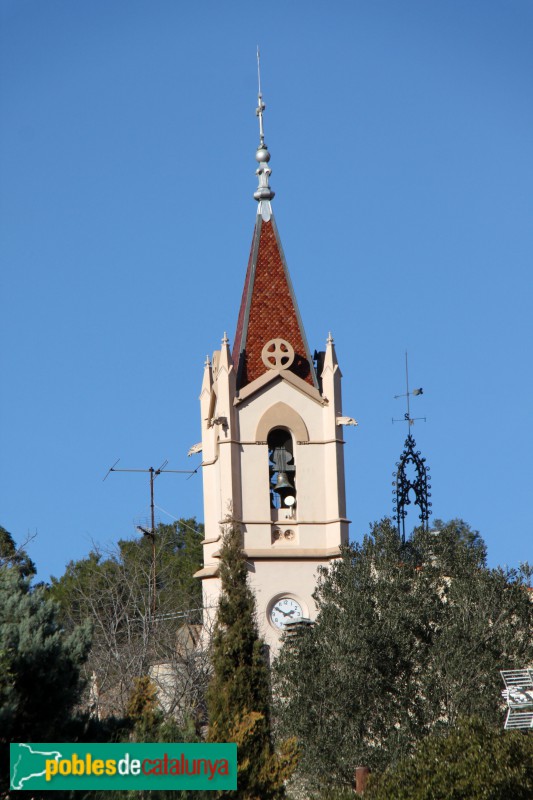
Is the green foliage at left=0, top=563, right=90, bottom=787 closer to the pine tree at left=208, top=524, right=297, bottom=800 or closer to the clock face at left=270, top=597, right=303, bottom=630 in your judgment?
the pine tree at left=208, top=524, right=297, bottom=800

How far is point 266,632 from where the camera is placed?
42500 millimetres

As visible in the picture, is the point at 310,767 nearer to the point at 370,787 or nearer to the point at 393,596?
the point at 393,596

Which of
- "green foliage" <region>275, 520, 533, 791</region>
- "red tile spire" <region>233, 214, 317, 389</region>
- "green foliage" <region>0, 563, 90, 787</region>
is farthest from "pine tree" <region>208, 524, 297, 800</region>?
"red tile spire" <region>233, 214, 317, 389</region>

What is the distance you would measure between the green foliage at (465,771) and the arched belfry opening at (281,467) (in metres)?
20.0

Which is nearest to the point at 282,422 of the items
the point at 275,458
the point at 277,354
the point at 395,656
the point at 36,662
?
the point at 275,458

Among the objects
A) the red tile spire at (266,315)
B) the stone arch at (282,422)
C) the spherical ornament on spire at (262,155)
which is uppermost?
the spherical ornament on spire at (262,155)

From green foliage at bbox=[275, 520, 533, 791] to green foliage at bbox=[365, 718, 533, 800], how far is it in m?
7.66

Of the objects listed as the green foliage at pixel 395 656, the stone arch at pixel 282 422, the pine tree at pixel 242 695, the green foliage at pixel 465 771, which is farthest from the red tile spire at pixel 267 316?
the green foliage at pixel 465 771

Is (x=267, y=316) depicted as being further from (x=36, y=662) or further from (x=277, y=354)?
(x=36, y=662)

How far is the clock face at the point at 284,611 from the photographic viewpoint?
42.7 meters

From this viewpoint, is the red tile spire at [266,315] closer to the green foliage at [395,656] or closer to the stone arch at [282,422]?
the stone arch at [282,422]

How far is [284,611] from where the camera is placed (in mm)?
42938

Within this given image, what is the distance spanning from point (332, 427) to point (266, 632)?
584 centimetres

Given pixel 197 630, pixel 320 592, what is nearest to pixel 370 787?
pixel 320 592
